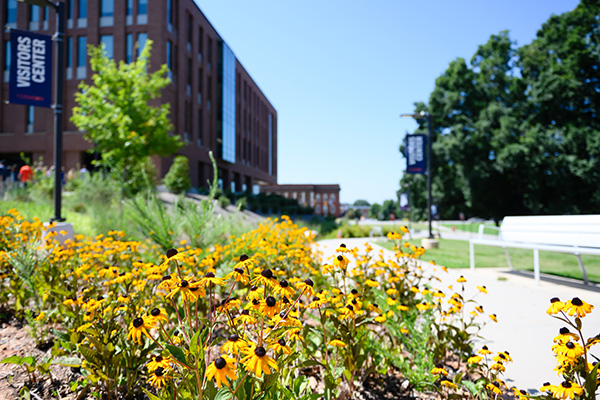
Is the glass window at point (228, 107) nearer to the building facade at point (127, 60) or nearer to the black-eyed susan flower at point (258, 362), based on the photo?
the building facade at point (127, 60)

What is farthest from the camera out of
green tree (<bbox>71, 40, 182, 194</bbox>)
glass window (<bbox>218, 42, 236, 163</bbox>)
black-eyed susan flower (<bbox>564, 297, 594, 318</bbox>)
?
glass window (<bbox>218, 42, 236, 163</bbox>)

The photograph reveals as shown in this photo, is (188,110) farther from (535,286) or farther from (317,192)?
(535,286)

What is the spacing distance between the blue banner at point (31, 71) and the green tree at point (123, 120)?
6456 millimetres

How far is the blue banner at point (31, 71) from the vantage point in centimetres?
693

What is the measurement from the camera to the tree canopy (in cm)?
1991

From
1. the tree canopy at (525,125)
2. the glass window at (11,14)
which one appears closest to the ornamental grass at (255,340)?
the tree canopy at (525,125)

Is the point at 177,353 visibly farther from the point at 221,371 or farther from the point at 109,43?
the point at 109,43

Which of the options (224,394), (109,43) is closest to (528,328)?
(224,394)

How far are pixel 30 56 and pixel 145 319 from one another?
787cm

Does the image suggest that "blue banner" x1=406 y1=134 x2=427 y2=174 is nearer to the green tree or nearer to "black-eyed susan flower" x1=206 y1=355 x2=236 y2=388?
the green tree

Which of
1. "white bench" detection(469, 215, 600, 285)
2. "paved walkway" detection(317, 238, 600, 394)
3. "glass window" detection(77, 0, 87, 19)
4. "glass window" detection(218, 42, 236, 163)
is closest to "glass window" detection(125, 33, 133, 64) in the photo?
"glass window" detection(77, 0, 87, 19)

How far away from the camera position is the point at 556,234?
16.9 feet

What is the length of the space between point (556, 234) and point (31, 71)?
32.3 ft

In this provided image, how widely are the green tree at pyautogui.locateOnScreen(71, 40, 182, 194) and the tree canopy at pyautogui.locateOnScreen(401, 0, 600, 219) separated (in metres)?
18.1
